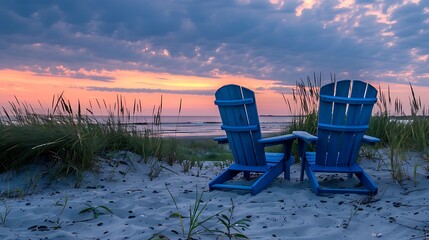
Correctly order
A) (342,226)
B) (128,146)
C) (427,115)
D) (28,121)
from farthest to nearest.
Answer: (427,115) → (128,146) → (28,121) → (342,226)

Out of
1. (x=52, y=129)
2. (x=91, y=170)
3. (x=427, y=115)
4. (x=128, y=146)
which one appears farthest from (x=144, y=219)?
(x=427, y=115)

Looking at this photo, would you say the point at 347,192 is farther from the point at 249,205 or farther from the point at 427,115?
the point at 427,115

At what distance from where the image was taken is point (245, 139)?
15.3ft

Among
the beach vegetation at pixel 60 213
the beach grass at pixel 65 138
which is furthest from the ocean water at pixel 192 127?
the beach vegetation at pixel 60 213

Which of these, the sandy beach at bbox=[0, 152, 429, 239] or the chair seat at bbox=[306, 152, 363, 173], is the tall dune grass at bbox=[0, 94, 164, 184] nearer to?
the sandy beach at bbox=[0, 152, 429, 239]

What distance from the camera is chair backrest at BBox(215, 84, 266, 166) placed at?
4.55 m


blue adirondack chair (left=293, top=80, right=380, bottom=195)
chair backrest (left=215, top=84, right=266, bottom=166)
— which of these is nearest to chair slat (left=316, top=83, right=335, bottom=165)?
blue adirondack chair (left=293, top=80, right=380, bottom=195)

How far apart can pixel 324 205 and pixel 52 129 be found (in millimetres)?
3086

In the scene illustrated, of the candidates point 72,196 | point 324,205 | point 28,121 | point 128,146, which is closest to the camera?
point 324,205

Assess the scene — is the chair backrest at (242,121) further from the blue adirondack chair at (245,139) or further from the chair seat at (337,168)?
the chair seat at (337,168)

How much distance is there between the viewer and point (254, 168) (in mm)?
4742

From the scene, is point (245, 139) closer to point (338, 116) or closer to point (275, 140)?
point (275, 140)

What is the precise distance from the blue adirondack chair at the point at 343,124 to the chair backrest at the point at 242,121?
477mm

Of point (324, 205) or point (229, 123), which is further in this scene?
point (229, 123)
